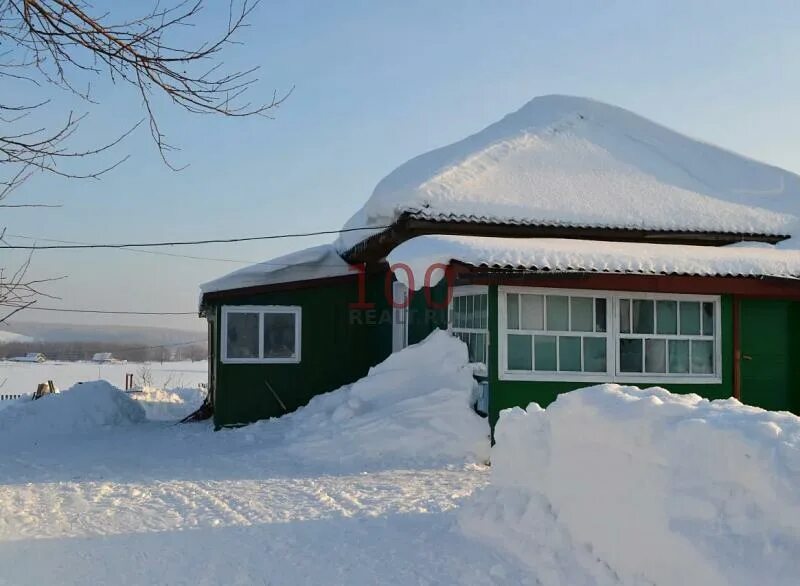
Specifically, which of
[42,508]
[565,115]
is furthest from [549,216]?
[42,508]

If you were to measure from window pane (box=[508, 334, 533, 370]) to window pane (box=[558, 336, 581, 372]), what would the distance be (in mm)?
473

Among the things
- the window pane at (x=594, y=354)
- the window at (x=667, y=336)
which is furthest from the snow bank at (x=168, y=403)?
the window at (x=667, y=336)

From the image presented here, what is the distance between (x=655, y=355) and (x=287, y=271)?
7346 millimetres

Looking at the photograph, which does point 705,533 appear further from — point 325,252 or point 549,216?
point 325,252

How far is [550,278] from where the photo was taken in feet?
33.7

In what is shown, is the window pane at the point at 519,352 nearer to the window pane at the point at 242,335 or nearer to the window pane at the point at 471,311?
the window pane at the point at 471,311

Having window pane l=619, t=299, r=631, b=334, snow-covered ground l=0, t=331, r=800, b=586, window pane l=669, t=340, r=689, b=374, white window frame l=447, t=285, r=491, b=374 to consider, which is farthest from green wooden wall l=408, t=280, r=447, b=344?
window pane l=669, t=340, r=689, b=374

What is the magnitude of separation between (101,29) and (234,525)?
4.10 metres

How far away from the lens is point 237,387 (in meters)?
13.8

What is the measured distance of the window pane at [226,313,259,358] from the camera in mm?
13781

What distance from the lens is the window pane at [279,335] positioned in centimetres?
1397

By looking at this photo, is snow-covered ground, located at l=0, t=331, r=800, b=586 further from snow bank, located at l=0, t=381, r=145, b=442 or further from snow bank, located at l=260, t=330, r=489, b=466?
snow bank, located at l=0, t=381, r=145, b=442

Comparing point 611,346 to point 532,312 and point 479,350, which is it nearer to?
point 532,312

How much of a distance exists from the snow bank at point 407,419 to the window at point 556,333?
89 cm
